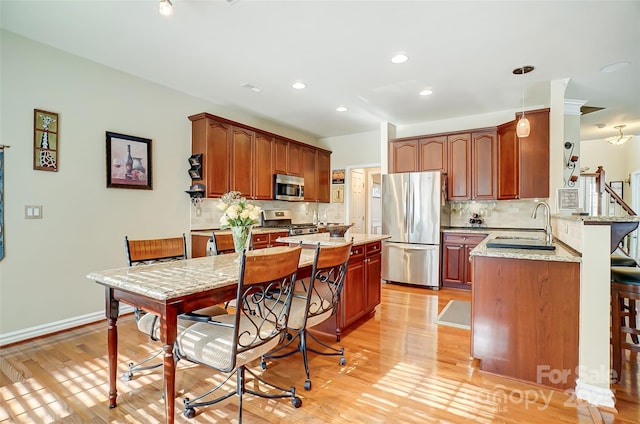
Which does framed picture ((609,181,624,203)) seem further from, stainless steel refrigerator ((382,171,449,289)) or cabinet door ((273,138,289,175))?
cabinet door ((273,138,289,175))

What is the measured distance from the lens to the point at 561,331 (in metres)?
2.07

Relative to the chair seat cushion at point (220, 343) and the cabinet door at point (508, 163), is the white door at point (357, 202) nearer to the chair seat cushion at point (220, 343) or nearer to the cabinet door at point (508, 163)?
the cabinet door at point (508, 163)

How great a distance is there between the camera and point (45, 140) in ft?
9.84

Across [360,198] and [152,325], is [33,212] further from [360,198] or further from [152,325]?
[360,198]

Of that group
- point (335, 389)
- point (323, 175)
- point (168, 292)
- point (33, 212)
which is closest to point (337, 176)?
point (323, 175)

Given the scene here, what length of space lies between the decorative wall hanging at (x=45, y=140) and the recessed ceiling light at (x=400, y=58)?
3.38 m

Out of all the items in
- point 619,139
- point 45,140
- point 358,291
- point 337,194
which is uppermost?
point 619,139

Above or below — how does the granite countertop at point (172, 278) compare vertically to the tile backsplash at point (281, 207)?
below

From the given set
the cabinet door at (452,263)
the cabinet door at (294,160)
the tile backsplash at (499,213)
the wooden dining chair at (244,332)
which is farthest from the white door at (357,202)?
the wooden dining chair at (244,332)

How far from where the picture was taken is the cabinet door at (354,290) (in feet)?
9.68

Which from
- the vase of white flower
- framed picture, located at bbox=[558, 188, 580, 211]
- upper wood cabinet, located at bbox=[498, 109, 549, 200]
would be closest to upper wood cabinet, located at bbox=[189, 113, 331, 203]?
the vase of white flower

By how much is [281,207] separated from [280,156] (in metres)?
1.02

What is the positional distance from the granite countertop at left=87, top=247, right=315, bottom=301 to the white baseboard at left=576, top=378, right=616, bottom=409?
1.86 meters

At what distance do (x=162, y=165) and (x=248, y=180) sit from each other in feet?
4.04
